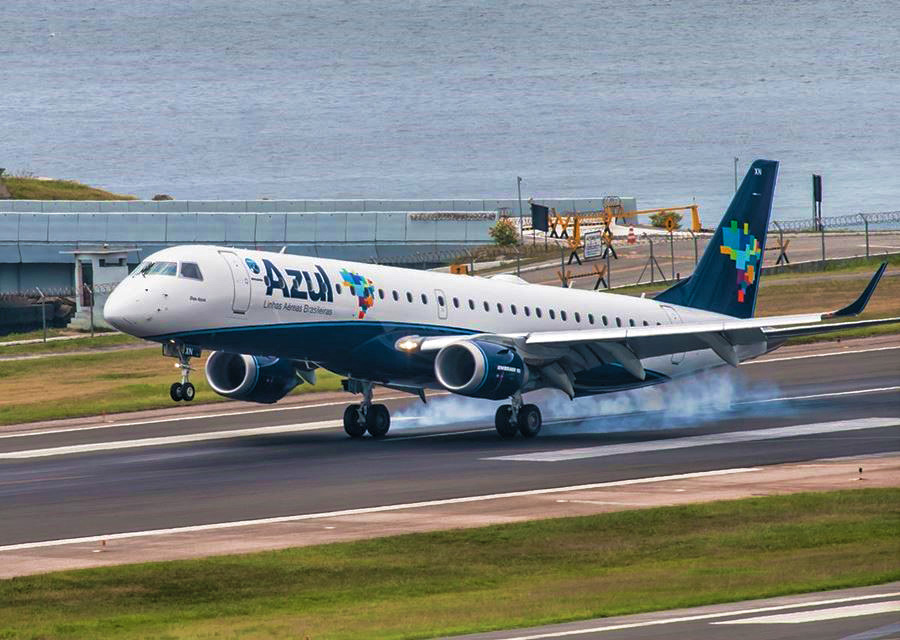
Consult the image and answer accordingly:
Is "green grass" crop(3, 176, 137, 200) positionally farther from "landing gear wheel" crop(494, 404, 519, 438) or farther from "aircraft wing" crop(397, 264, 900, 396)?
"landing gear wheel" crop(494, 404, 519, 438)

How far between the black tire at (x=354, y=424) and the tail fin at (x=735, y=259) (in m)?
11.3

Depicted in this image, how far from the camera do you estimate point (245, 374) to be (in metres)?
43.7

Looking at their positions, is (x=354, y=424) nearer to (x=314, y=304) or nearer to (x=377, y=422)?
(x=377, y=422)

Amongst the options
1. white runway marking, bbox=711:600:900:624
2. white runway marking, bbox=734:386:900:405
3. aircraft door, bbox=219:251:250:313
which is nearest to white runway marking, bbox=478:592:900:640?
white runway marking, bbox=711:600:900:624

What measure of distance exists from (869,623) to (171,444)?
2971cm

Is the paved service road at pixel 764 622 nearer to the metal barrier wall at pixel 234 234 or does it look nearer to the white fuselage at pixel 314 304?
the white fuselage at pixel 314 304

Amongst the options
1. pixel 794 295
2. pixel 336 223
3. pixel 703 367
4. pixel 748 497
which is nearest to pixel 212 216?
pixel 336 223

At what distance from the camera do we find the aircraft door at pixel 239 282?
39344mm

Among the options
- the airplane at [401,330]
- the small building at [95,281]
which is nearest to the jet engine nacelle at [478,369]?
the airplane at [401,330]

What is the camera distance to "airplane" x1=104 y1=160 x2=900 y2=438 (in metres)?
39.0

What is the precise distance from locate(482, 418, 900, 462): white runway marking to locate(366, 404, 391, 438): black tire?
5810 mm

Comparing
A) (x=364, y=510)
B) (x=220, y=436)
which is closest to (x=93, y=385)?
(x=220, y=436)

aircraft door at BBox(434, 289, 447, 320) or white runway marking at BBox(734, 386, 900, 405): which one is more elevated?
aircraft door at BBox(434, 289, 447, 320)

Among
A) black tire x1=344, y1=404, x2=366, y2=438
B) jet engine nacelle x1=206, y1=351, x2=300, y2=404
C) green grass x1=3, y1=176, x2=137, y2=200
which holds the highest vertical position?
green grass x1=3, y1=176, x2=137, y2=200
